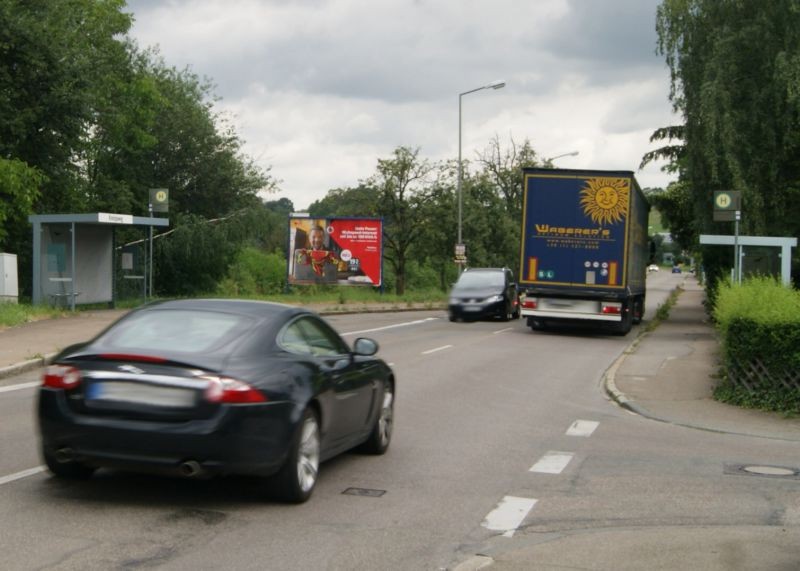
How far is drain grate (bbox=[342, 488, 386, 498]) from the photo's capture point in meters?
7.35

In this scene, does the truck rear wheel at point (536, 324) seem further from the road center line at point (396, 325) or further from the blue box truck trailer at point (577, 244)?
the road center line at point (396, 325)

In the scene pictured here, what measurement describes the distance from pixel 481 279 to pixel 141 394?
26.8 m

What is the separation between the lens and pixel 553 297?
1028 inches

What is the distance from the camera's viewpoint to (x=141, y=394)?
6.40 m

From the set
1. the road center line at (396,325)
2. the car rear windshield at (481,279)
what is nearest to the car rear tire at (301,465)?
the road center line at (396,325)

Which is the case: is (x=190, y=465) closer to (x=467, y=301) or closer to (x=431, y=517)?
(x=431, y=517)

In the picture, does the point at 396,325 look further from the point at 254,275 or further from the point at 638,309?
the point at 254,275

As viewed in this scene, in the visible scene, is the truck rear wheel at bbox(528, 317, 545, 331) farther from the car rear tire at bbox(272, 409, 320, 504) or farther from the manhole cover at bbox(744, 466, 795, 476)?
the car rear tire at bbox(272, 409, 320, 504)

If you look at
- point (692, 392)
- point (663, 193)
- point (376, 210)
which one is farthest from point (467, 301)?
point (663, 193)

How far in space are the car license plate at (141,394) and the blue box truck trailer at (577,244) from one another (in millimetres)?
19763

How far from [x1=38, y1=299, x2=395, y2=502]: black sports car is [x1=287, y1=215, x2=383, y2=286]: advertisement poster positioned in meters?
35.0

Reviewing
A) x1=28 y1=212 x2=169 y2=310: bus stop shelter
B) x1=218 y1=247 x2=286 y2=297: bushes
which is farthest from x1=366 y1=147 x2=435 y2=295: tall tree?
x1=28 y1=212 x2=169 y2=310: bus stop shelter

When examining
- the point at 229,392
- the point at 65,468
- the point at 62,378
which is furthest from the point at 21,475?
the point at 229,392

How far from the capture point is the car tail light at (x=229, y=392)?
20.8 feet
